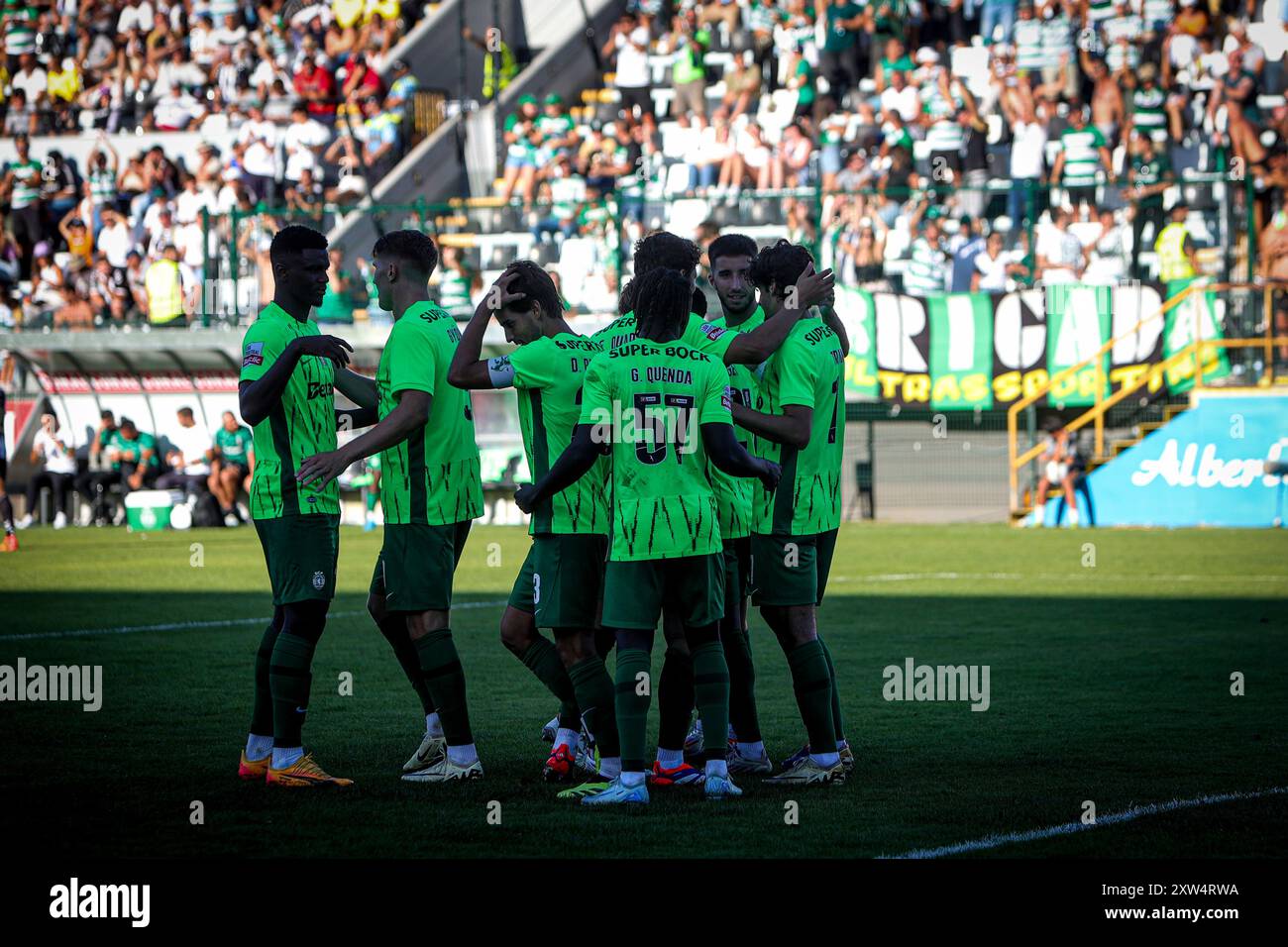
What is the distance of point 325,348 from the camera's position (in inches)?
281

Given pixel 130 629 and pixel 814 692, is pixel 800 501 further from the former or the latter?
pixel 130 629

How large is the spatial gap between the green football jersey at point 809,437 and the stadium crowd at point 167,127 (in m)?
21.9

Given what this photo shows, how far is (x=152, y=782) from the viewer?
723 cm

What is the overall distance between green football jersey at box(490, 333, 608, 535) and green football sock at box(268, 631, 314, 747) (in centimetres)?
107

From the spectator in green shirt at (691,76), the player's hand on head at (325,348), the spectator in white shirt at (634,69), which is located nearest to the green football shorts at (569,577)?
the player's hand on head at (325,348)

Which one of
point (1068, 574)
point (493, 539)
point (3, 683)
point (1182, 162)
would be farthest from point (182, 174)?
point (3, 683)

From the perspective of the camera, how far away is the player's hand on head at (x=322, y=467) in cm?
697

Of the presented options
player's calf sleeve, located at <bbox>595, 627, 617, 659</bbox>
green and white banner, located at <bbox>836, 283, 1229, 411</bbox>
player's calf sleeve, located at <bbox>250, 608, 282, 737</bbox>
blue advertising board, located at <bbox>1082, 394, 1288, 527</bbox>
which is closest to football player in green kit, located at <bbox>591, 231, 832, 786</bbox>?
player's calf sleeve, located at <bbox>595, 627, 617, 659</bbox>

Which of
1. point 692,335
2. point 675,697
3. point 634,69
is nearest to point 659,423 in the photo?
point 692,335

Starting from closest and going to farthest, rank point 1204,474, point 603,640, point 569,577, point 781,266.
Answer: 1. point 569,577
2. point 781,266
3. point 603,640
4. point 1204,474

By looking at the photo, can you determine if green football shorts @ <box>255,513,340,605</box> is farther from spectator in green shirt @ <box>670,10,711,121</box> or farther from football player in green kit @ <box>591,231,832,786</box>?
spectator in green shirt @ <box>670,10,711,121</box>

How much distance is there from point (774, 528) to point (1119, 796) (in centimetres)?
171

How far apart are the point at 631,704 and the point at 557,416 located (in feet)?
4.30

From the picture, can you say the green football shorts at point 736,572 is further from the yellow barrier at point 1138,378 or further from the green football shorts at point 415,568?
the yellow barrier at point 1138,378
